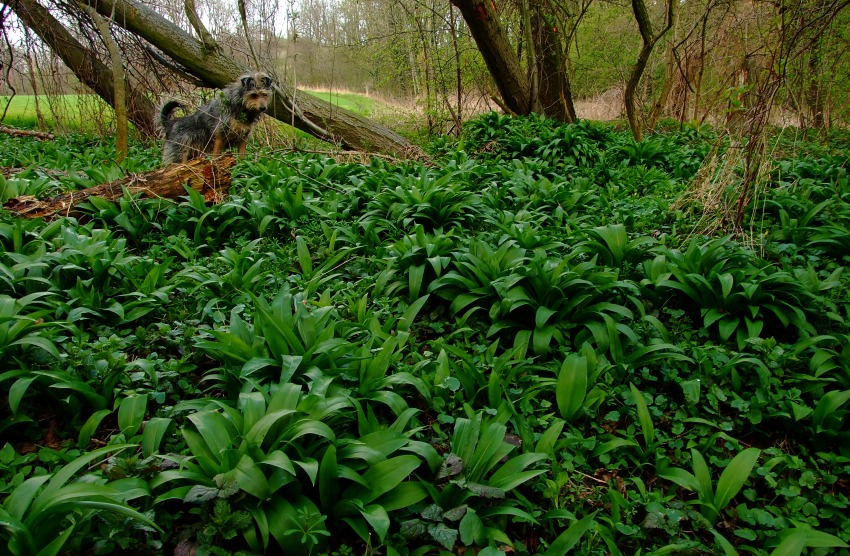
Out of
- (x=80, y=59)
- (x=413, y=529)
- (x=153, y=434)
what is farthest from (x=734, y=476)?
(x=80, y=59)

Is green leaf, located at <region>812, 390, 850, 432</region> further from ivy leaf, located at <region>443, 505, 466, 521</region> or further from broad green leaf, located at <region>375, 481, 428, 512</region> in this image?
broad green leaf, located at <region>375, 481, 428, 512</region>

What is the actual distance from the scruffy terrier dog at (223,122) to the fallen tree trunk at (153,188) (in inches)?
53.5

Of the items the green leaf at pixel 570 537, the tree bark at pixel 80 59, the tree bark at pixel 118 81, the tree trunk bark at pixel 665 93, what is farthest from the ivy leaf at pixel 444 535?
the tree trunk bark at pixel 665 93

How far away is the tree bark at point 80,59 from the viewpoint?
7.00 metres

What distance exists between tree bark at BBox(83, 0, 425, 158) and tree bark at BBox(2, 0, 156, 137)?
30.6 inches

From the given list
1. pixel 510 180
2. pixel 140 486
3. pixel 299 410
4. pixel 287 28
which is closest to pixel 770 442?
pixel 299 410

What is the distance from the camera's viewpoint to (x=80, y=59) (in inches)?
309

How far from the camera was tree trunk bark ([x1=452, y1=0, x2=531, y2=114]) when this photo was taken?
24.2 feet

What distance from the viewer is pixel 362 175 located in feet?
18.2

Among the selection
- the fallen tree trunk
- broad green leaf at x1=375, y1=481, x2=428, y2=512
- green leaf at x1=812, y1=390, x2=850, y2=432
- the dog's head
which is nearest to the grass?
the dog's head

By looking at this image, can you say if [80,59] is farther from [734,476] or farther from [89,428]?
[734,476]

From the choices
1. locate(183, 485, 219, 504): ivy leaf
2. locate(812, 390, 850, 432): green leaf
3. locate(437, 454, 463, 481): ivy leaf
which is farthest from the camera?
locate(812, 390, 850, 432): green leaf

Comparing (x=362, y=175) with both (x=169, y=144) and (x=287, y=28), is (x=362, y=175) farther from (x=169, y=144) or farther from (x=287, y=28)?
(x=287, y=28)

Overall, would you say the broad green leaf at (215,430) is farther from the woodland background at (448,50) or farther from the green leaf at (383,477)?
the woodland background at (448,50)
